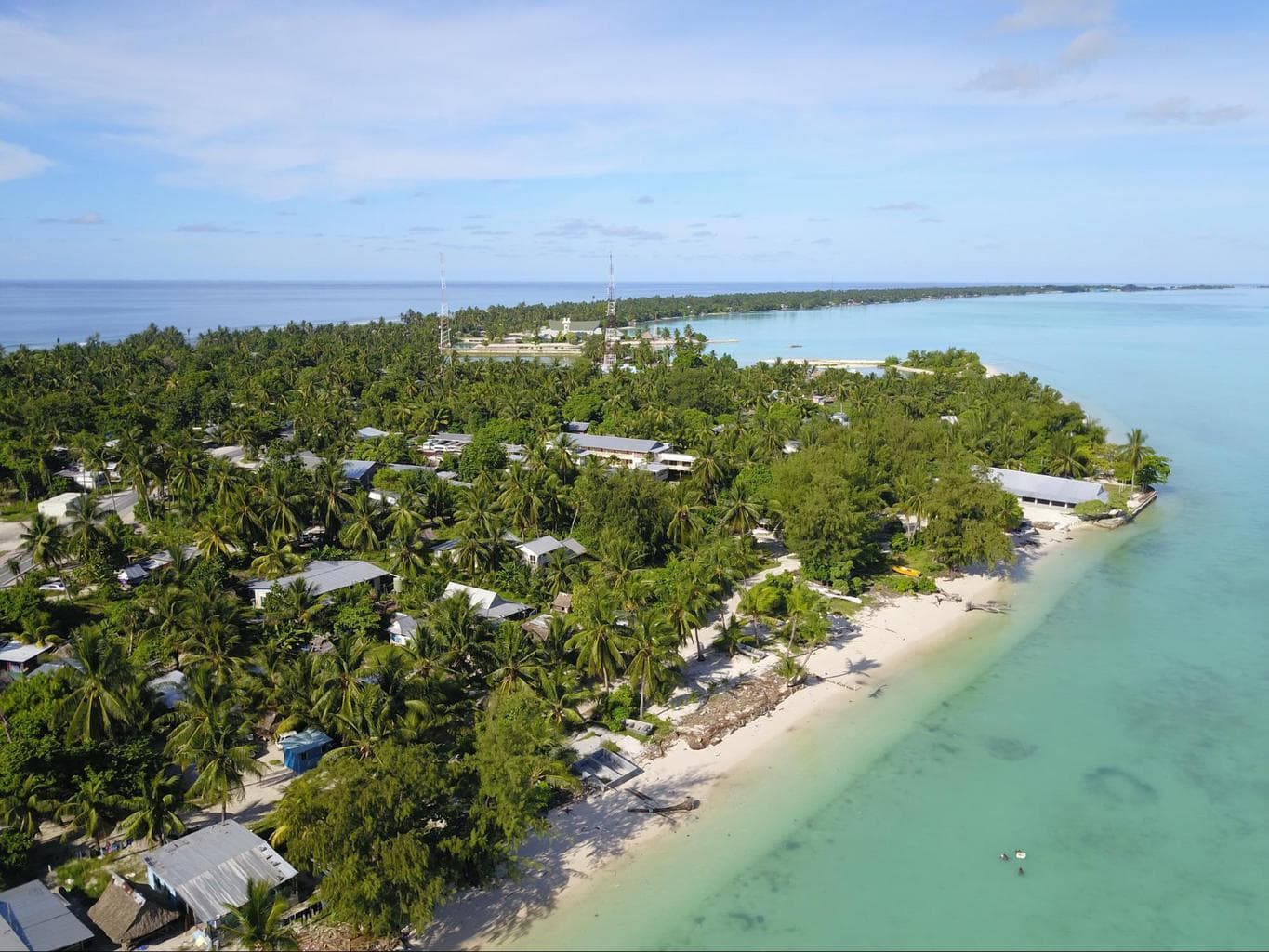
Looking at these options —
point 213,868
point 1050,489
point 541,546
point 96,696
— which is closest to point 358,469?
point 541,546

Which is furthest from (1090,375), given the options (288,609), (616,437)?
(288,609)

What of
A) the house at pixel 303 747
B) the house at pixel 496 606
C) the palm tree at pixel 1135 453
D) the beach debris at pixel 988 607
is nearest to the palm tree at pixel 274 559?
the house at pixel 496 606

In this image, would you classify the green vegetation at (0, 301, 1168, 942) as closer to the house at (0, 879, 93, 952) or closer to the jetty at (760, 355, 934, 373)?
the house at (0, 879, 93, 952)

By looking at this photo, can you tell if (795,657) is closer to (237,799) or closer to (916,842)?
(916,842)

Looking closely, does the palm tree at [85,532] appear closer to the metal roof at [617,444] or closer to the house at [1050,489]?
the metal roof at [617,444]

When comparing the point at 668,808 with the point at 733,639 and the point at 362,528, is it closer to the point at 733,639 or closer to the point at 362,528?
the point at 733,639

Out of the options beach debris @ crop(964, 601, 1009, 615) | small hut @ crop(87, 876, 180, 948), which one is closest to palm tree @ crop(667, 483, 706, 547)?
beach debris @ crop(964, 601, 1009, 615)
